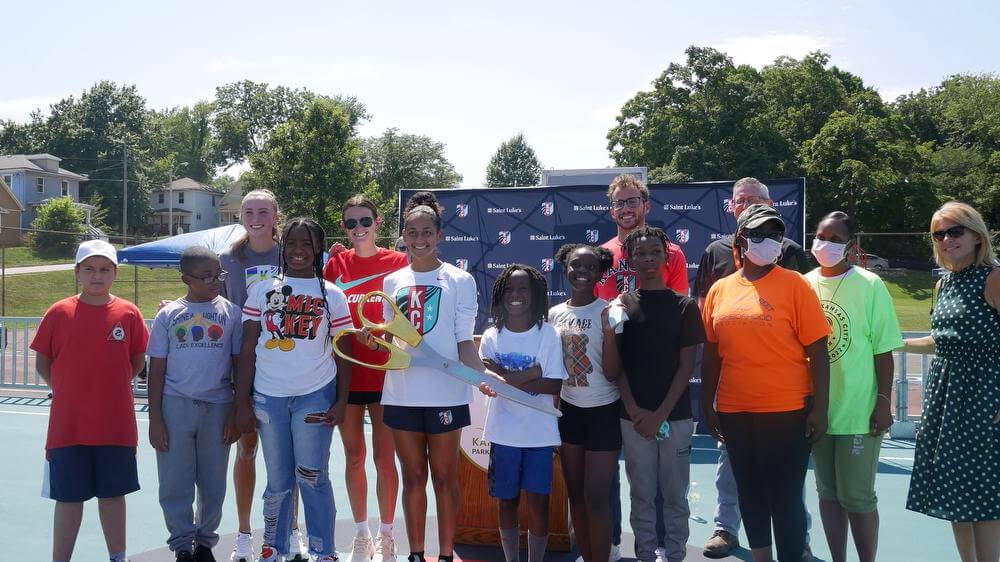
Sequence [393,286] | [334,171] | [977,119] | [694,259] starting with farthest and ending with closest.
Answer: [977,119] < [334,171] < [694,259] < [393,286]

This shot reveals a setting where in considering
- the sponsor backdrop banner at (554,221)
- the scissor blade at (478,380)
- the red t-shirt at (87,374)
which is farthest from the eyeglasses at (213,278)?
the sponsor backdrop banner at (554,221)

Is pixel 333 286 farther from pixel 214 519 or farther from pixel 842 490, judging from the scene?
pixel 842 490

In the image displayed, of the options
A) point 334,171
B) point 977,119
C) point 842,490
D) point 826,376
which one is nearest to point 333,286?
point 826,376

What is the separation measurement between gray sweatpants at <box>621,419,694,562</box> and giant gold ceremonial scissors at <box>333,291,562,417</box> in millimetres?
447

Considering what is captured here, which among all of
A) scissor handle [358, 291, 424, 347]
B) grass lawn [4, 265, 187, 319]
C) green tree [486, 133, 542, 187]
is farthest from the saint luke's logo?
green tree [486, 133, 542, 187]

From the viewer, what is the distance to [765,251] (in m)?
3.39

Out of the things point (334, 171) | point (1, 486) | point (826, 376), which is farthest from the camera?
point (334, 171)

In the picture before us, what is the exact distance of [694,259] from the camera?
7.44 meters

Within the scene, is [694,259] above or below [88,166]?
below

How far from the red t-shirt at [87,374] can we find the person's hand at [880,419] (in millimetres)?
3592

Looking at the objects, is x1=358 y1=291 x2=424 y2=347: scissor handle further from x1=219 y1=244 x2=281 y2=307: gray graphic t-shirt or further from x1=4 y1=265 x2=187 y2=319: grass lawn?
x1=4 y1=265 x2=187 y2=319: grass lawn

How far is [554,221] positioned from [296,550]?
441 cm

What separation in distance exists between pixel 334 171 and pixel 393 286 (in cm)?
2498

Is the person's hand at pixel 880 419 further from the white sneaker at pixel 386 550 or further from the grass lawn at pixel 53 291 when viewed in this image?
the grass lawn at pixel 53 291
